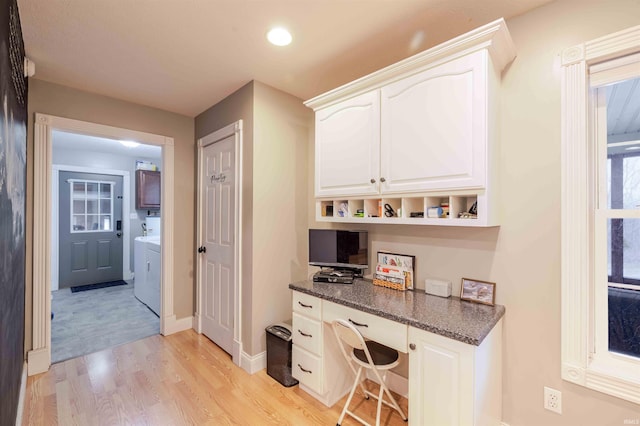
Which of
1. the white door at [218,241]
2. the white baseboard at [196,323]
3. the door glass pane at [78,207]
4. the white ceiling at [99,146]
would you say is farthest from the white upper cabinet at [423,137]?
the door glass pane at [78,207]

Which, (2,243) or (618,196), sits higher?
(618,196)

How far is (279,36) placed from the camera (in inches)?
73.0

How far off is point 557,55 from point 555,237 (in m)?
0.97

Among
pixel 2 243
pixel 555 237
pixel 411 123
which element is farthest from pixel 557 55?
pixel 2 243

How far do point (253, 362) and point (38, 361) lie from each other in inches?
70.0

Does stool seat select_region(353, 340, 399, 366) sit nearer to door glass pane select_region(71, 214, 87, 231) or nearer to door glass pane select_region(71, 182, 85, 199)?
door glass pane select_region(71, 214, 87, 231)

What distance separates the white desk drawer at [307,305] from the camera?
1.98 metres

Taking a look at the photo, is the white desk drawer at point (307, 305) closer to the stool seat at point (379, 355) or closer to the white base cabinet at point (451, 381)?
the stool seat at point (379, 355)

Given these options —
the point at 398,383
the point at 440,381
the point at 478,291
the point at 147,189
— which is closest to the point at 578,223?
the point at 478,291

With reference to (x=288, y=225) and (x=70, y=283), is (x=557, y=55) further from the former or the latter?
(x=70, y=283)

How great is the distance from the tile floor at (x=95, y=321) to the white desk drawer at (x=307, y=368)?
1961 mm

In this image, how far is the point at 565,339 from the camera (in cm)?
147

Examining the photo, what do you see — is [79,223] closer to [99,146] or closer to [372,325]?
[99,146]

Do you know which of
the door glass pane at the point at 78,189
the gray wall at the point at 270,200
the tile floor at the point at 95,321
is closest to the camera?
the gray wall at the point at 270,200
